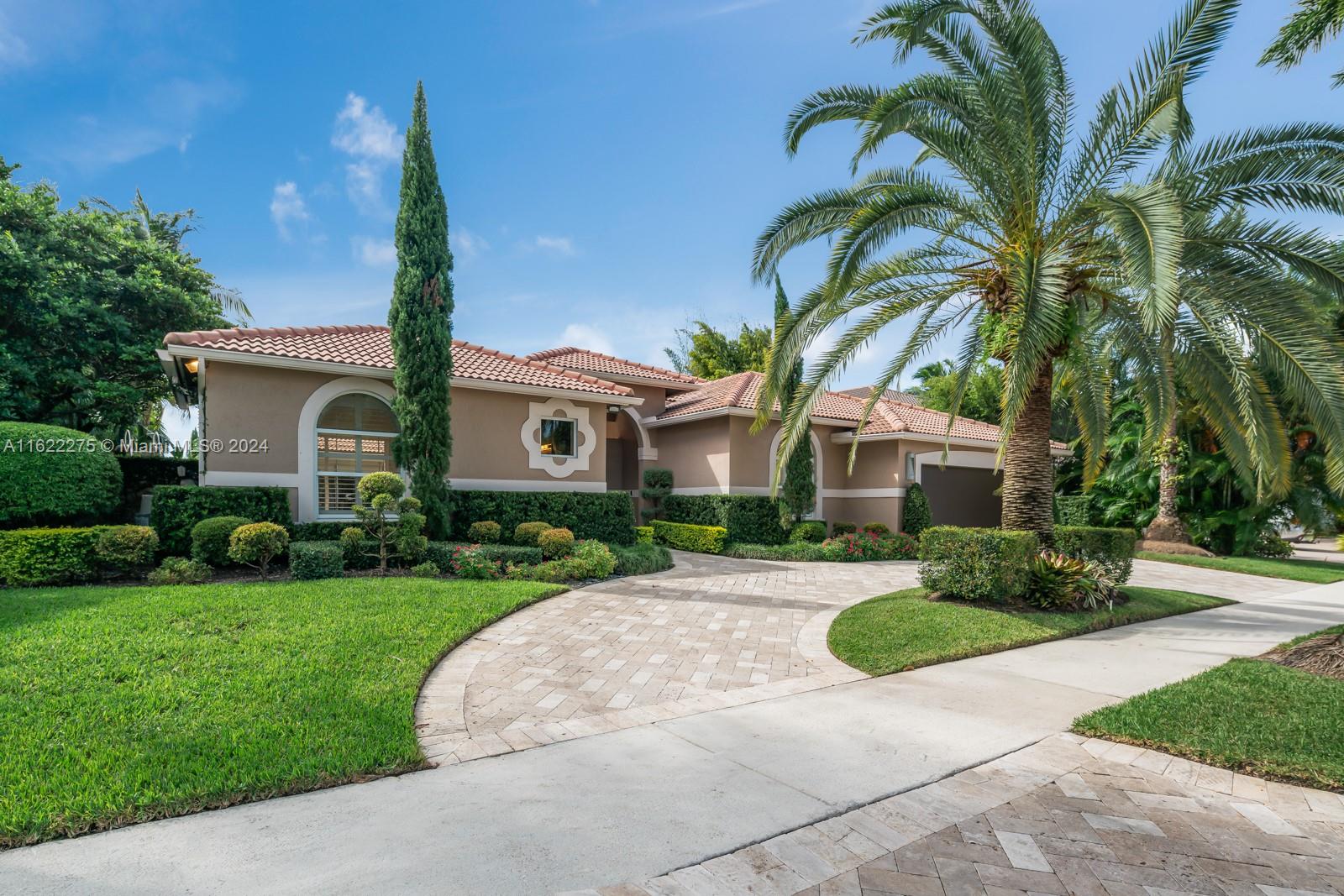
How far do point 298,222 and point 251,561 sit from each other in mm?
9565

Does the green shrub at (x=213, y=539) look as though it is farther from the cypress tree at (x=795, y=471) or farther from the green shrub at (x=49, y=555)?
the cypress tree at (x=795, y=471)

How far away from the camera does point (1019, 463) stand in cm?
1009

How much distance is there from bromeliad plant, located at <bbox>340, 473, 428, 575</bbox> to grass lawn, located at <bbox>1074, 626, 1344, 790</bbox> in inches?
405

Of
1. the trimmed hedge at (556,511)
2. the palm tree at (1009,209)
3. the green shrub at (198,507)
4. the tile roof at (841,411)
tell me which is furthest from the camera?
the tile roof at (841,411)

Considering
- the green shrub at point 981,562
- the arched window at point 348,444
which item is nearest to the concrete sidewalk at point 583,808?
the green shrub at point 981,562

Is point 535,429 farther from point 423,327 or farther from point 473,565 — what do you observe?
point 473,565

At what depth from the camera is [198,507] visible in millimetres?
11047

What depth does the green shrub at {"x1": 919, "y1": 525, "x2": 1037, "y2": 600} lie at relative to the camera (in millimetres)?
9141

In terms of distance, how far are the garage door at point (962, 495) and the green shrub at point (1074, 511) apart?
312cm

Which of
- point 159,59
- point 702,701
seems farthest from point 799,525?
point 159,59

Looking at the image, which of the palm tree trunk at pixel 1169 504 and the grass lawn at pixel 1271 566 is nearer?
the grass lawn at pixel 1271 566

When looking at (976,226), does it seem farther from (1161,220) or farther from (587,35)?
(587,35)

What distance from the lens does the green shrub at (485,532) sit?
1302 cm

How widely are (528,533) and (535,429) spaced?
3388 mm
